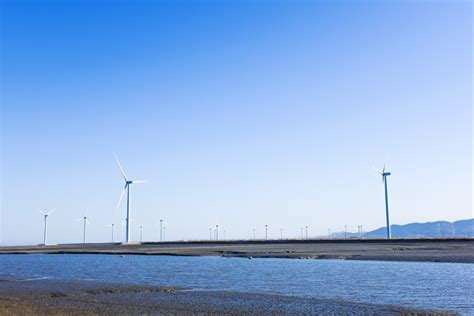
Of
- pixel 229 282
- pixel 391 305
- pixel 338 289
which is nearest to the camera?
pixel 391 305

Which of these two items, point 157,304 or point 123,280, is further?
point 123,280

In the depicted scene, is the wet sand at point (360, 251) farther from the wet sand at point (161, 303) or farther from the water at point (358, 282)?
the wet sand at point (161, 303)

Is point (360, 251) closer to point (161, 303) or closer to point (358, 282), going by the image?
point (358, 282)

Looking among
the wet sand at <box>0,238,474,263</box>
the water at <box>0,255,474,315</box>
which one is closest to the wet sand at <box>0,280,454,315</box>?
the water at <box>0,255,474,315</box>

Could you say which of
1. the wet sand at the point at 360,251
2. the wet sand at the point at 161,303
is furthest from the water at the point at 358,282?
the wet sand at the point at 360,251

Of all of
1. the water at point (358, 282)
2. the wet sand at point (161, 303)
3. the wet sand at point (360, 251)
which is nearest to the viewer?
the wet sand at point (161, 303)

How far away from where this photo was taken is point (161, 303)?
23781 millimetres

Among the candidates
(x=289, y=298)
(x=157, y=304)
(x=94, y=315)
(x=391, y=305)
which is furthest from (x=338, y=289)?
(x=94, y=315)

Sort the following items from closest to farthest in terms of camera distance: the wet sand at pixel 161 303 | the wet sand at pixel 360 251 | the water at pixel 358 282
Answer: the wet sand at pixel 161 303
the water at pixel 358 282
the wet sand at pixel 360 251

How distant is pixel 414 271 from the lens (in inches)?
1500

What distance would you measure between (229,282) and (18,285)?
13931 millimetres

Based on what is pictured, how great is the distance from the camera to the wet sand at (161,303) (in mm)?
21078

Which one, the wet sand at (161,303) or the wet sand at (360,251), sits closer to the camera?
the wet sand at (161,303)

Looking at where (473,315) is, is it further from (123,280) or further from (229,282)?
(123,280)
